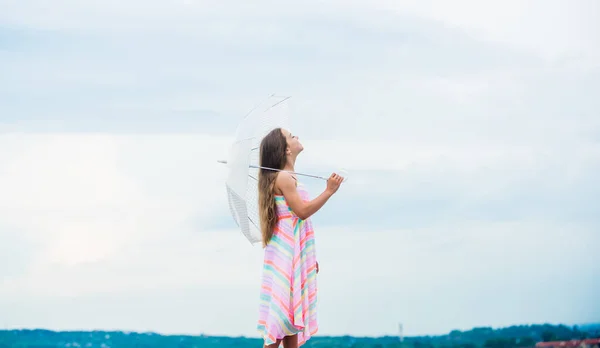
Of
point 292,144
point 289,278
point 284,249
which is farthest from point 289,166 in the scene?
point 289,278

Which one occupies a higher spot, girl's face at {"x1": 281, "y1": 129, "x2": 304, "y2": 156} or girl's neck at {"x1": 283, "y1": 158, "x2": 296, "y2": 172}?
girl's face at {"x1": 281, "y1": 129, "x2": 304, "y2": 156}

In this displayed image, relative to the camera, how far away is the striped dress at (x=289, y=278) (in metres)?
5.01

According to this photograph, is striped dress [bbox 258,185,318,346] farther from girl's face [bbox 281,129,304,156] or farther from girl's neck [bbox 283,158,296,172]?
girl's face [bbox 281,129,304,156]

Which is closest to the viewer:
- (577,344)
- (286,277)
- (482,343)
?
(286,277)

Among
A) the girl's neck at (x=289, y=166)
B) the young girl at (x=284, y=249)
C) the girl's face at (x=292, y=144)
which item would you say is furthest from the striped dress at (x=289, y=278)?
the girl's face at (x=292, y=144)

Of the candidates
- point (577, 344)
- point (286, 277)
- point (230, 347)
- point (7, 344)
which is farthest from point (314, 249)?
point (7, 344)

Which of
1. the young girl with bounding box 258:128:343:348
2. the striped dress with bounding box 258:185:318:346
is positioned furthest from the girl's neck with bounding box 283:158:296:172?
the striped dress with bounding box 258:185:318:346

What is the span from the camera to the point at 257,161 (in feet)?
17.0

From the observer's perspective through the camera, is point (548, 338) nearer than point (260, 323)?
No

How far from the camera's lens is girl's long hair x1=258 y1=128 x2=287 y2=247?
5012mm

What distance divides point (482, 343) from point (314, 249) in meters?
6.78

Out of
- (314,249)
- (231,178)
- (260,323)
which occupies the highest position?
(231,178)

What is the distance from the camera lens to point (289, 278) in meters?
5.02

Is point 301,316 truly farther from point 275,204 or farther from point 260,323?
point 275,204
